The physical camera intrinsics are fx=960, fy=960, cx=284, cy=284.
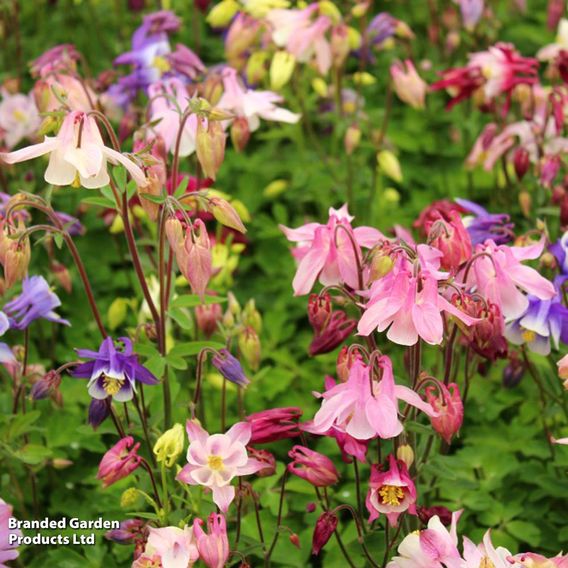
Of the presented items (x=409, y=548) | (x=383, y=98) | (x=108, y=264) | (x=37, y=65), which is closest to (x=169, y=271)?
(x=409, y=548)

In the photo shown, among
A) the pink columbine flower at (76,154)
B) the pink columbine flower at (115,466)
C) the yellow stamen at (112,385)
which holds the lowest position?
the pink columbine flower at (115,466)

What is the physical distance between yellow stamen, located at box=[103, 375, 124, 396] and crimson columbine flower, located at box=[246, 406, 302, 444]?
29cm

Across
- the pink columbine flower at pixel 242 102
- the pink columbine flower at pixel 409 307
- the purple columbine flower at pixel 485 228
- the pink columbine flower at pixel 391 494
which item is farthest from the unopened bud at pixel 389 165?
the pink columbine flower at pixel 391 494

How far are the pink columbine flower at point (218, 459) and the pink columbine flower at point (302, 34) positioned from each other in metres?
1.67

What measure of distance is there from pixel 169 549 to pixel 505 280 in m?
0.91

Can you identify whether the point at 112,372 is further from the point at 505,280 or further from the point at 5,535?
the point at 505,280

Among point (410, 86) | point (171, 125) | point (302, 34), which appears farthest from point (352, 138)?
point (171, 125)

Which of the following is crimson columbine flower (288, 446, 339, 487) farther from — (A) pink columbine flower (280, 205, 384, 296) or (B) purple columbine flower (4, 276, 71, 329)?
(B) purple columbine flower (4, 276, 71, 329)

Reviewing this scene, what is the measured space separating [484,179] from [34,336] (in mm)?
1855

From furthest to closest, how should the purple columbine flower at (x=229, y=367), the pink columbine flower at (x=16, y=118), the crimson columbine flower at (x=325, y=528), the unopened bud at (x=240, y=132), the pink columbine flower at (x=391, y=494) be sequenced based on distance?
the pink columbine flower at (x=16, y=118)
the unopened bud at (x=240, y=132)
the purple columbine flower at (x=229, y=367)
the crimson columbine flower at (x=325, y=528)
the pink columbine flower at (x=391, y=494)

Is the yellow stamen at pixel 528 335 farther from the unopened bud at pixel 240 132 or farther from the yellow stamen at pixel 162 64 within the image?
the yellow stamen at pixel 162 64

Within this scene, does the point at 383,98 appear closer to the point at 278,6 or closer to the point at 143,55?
the point at 278,6

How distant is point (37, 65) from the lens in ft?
9.93

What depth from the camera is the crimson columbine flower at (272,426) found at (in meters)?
2.06
